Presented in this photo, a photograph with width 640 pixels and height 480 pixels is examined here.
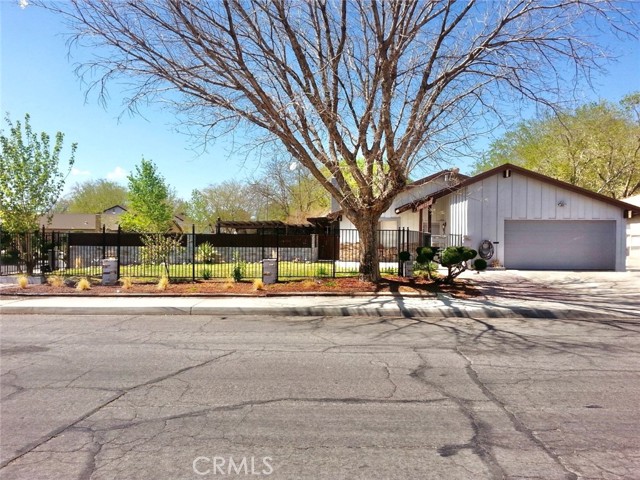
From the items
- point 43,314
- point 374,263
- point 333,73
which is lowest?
point 43,314

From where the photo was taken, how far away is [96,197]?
68.1 m

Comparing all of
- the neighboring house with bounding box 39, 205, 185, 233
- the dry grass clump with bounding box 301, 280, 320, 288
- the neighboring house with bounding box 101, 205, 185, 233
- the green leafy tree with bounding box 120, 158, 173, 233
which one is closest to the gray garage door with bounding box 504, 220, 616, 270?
the dry grass clump with bounding box 301, 280, 320, 288

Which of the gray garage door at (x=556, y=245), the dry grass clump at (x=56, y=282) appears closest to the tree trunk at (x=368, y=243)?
the gray garage door at (x=556, y=245)

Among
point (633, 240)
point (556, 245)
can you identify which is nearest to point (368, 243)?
point (556, 245)

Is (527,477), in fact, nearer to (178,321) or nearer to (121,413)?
(121,413)

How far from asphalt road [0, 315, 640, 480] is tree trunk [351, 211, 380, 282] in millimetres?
5778

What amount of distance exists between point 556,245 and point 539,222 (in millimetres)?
1318

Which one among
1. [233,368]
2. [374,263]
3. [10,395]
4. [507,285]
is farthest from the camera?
[507,285]

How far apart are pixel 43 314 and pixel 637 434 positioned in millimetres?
11482

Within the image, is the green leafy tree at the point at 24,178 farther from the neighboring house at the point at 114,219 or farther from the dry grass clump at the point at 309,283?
the neighboring house at the point at 114,219

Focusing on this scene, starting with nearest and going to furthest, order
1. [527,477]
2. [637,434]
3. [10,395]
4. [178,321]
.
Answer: [527,477] < [637,434] < [10,395] < [178,321]

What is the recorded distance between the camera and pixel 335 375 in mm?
5559

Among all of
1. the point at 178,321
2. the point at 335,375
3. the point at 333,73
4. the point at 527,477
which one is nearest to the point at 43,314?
the point at 178,321

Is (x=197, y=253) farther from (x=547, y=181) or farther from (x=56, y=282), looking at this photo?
(x=547, y=181)
